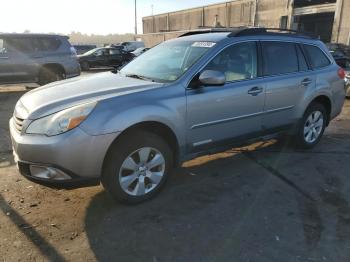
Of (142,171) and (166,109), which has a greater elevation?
(166,109)

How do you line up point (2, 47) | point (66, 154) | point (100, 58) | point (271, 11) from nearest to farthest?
point (66, 154)
point (2, 47)
point (100, 58)
point (271, 11)

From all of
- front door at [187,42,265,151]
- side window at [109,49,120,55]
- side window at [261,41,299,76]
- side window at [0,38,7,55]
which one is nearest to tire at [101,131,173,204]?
front door at [187,42,265,151]

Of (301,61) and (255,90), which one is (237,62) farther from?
(301,61)

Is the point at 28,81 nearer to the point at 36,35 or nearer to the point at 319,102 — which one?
the point at 36,35

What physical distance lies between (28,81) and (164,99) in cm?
934

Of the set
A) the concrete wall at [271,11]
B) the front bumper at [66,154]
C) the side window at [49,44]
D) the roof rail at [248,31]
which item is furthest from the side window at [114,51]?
the front bumper at [66,154]

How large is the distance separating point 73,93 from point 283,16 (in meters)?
36.3

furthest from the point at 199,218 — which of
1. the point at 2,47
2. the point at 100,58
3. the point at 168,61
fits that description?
the point at 100,58

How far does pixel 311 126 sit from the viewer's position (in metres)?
5.91

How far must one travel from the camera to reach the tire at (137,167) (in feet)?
12.0

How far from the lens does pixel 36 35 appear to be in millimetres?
12102

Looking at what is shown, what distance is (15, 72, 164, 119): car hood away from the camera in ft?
11.8

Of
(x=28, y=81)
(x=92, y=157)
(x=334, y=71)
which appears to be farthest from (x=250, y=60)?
(x=28, y=81)

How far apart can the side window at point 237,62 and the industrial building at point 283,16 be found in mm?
24850
